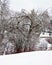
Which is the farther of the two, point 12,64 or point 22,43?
point 22,43

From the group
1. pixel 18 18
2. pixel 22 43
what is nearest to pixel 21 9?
pixel 18 18

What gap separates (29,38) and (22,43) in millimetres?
199

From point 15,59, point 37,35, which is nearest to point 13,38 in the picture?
point 37,35

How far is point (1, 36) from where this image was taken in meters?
2.56

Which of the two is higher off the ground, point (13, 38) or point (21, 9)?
point (21, 9)

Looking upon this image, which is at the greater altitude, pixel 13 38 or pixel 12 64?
pixel 13 38

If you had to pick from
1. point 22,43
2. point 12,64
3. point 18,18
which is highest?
point 18,18

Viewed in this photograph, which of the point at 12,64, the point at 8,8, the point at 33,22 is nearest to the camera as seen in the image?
the point at 12,64

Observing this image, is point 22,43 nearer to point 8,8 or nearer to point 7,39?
point 7,39

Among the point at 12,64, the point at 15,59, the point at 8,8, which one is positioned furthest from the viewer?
the point at 8,8

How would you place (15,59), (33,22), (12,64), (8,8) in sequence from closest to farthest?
1. (12,64)
2. (15,59)
3. (8,8)
4. (33,22)

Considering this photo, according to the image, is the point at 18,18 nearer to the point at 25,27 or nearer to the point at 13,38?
the point at 25,27

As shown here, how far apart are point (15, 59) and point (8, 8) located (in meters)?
1.22

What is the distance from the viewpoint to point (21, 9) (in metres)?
2.62
